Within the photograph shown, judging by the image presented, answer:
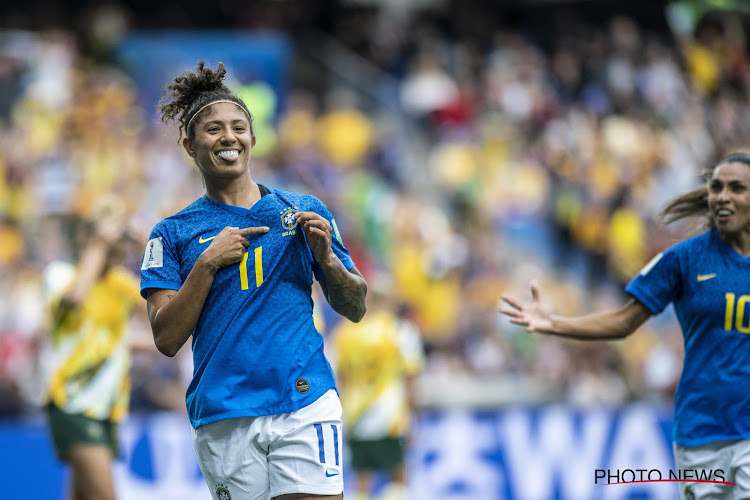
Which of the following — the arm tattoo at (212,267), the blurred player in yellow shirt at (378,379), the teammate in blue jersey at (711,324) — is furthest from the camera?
the blurred player in yellow shirt at (378,379)

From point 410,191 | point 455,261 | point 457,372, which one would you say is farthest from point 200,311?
point 410,191

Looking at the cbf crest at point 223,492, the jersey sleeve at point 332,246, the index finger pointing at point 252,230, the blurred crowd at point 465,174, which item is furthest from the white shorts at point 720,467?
the blurred crowd at point 465,174

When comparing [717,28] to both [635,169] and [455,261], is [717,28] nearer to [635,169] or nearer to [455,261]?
[635,169]

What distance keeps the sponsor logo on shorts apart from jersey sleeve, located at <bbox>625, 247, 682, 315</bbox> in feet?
6.41

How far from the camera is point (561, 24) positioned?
18797mm

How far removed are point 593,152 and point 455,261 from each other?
3048 millimetres

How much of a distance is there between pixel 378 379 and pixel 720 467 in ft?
16.4

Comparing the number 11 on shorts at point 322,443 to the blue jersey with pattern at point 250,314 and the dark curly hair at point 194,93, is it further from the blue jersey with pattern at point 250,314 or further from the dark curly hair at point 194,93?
the dark curly hair at point 194,93

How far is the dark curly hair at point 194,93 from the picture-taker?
14.8ft

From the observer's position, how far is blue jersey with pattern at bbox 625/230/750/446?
5.09m

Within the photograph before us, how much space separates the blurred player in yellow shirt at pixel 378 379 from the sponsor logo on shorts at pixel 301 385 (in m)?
5.32

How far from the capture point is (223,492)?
4.40 metres

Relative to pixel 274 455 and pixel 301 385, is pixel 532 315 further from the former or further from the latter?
pixel 274 455

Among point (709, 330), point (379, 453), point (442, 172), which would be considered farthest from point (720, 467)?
point (442, 172)
